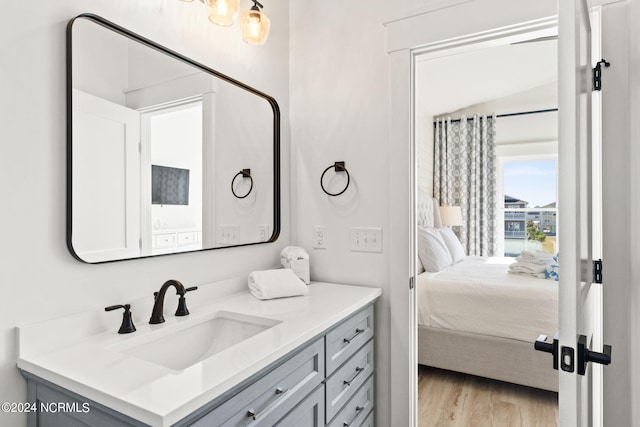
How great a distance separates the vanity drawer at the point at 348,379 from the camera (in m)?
1.36

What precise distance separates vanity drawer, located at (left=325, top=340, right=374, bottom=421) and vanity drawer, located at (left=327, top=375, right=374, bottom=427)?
0.03 metres

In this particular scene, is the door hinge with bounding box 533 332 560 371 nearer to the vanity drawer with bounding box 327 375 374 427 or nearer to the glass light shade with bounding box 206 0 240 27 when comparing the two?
the vanity drawer with bounding box 327 375 374 427

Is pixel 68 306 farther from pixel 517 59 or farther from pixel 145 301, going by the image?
pixel 517 59

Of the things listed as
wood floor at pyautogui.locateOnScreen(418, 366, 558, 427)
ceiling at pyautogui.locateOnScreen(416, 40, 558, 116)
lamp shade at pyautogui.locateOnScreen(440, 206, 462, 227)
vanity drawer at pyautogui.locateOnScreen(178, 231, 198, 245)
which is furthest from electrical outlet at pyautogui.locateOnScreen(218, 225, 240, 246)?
lamp shade at pyautogui.locateOnScreen(440, 206, 462, 227)

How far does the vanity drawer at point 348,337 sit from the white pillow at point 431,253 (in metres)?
1.71

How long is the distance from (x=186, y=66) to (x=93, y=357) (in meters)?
1.09

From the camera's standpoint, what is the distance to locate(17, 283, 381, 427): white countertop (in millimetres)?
772

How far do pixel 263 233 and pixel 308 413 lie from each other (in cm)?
92

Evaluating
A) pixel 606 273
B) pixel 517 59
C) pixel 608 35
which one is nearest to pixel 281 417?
pixel 606 273

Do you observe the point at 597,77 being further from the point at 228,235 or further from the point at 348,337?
the point at 228,235

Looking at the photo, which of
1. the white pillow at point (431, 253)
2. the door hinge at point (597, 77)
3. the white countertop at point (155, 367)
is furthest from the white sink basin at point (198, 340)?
the white pillow at point (431, 253)

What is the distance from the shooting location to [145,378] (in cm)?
87

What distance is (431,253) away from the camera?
331 centimetres

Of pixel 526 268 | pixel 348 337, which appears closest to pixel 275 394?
pixel 348 337
